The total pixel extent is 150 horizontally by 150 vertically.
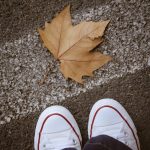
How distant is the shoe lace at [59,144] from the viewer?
2.10 m

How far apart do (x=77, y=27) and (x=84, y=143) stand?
625mm

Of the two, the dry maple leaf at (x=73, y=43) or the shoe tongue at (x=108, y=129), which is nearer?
the dry maple leaf at (x=73, y=43)

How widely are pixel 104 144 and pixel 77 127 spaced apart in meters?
0.23

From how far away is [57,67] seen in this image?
83.6 inches

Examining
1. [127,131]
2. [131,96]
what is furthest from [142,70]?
[127,131]

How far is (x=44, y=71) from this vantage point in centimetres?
213

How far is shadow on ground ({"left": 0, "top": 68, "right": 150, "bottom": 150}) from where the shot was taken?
2119 mm

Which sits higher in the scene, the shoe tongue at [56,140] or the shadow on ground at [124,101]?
the shadow on ground at [124,101]

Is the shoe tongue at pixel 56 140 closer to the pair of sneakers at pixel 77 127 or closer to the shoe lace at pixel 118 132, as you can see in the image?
the pair of sneakers at pixel 77 127

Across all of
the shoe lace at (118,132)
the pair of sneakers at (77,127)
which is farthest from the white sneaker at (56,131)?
the shoe lace at (118,132)

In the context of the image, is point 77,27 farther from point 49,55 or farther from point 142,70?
point 142,70

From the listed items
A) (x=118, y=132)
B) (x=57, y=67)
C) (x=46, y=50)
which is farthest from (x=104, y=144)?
(x=46, y=50)

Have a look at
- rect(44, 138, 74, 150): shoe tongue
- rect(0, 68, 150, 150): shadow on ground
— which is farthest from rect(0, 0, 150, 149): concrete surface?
rect(44, 138, 74, 150): shoe tongue

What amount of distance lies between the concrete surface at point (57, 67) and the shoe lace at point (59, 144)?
97mm
